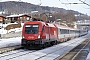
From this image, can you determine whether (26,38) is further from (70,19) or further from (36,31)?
(70,19)

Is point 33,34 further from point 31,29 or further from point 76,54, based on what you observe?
point 76,54

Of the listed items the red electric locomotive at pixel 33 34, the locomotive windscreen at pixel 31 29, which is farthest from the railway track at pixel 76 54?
the locomotive windscreen at pixel 31 29

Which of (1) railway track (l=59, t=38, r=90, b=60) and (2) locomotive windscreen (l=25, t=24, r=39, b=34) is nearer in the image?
(1) railway track (l=59, t=38, r=90, b=60)

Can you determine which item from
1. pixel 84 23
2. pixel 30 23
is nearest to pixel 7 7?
pixel 84 23

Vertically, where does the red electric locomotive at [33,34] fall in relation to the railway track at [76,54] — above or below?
above

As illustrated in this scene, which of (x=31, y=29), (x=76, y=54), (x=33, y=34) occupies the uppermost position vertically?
(x=31, y=29)

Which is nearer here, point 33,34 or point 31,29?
point 33,34

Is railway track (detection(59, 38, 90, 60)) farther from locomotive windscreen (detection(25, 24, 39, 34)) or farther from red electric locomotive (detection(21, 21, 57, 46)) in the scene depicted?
locomotive windscreen (detection(25, 24, 39, 34))

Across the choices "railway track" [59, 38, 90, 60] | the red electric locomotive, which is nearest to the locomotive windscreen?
the red electric locomotive

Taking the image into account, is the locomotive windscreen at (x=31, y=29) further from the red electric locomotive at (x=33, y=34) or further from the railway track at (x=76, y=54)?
the railway track at (x=76, y=54)

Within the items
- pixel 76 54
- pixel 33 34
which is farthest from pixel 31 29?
pixel 76 54

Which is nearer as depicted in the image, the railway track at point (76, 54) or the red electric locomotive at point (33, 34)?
the railway track at point (76, 54)

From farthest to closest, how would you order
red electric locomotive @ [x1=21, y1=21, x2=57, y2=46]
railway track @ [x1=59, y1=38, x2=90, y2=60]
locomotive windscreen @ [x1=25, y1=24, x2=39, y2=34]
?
locomotive windscreen @ [x1=25, y1=24, x2=39, y2=34] → red electric locomotive @ [x1=21, y1=21, x2=57, y2=46] → railway track @ [x1=59, y1=38, x2=90, y2=60]

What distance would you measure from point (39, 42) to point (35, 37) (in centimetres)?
72
